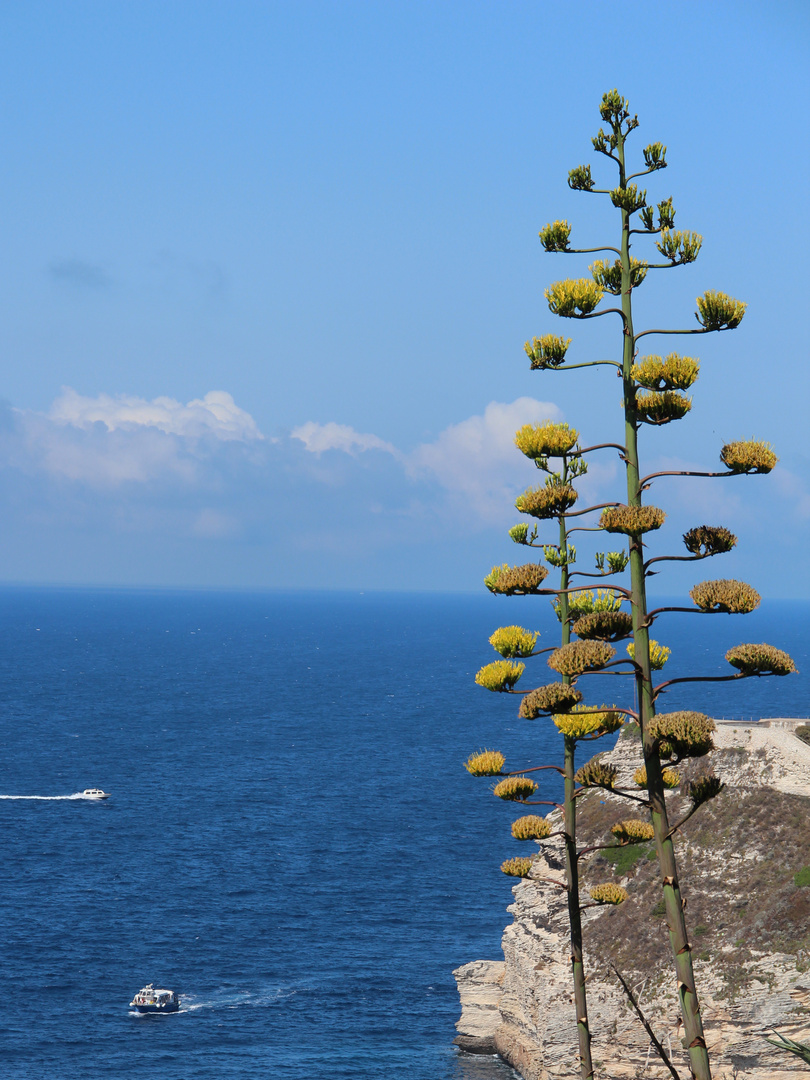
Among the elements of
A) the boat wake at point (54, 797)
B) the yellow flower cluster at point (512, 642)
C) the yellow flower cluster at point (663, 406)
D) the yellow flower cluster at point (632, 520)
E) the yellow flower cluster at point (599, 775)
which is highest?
the yellow flower cluster at point (663, 406)

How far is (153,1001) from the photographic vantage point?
69562 mm

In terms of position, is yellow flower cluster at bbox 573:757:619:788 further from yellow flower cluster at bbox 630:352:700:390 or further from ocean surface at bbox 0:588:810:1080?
ocean surface at bbox 0:588:810:1080

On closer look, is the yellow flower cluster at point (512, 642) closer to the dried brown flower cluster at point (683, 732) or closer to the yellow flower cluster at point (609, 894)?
the dried brown flower cluster at point (683, 732)

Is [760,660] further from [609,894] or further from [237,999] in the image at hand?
[237,999]

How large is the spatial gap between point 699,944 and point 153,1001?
37.5m

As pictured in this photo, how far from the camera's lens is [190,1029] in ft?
225

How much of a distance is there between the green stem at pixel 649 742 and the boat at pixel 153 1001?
200 ft

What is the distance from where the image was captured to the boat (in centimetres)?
6956

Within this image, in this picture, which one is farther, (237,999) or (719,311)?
(237,999)

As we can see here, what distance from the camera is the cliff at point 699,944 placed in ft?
168

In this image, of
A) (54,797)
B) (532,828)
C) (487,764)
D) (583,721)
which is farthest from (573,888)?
(54,797)

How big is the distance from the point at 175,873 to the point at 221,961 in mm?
20125

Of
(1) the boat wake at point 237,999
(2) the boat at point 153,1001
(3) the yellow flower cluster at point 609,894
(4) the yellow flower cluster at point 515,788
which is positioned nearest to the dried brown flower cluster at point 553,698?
(4) the yellow flower cluster at point 515,788

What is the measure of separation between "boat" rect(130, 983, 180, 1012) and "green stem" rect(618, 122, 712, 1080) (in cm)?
6096
